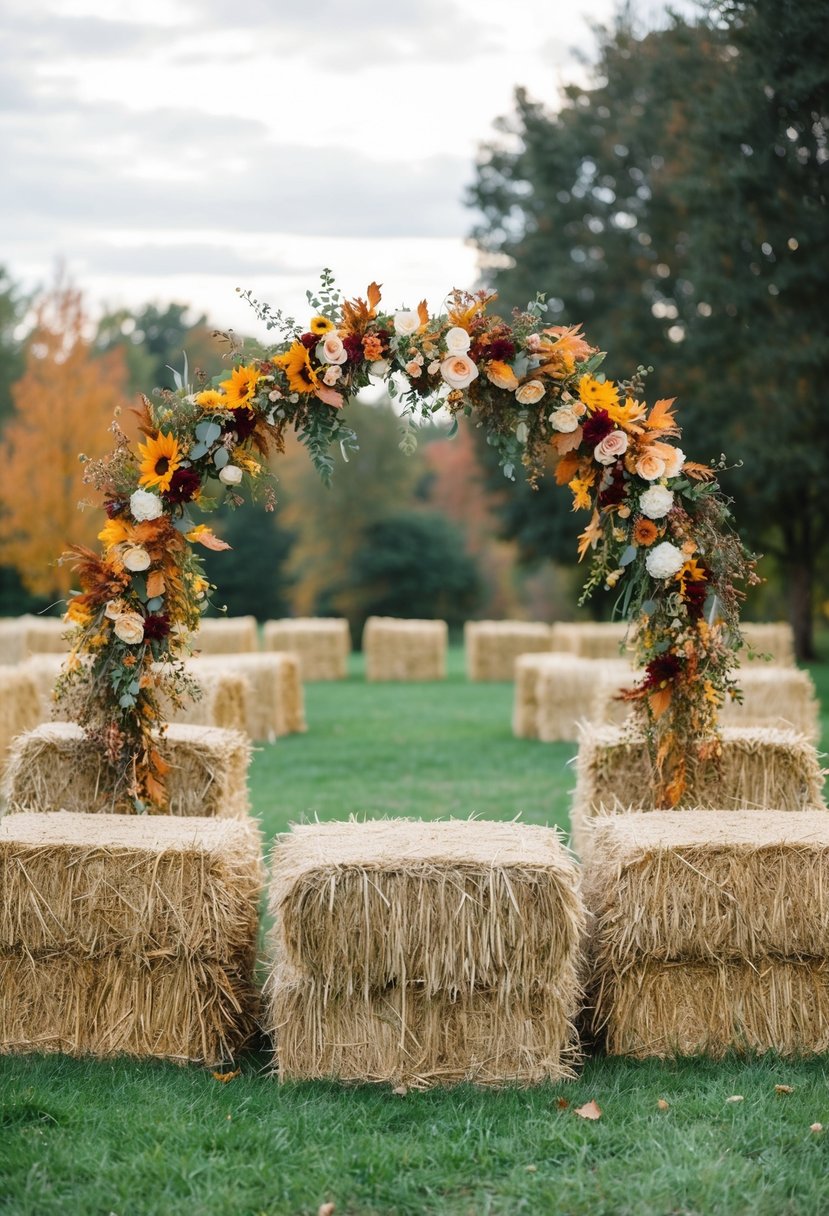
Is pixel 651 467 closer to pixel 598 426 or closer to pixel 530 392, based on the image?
pixel 598 426

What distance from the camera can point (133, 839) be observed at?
461cm

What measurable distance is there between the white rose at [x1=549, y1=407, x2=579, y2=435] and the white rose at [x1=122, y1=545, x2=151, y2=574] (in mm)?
1906

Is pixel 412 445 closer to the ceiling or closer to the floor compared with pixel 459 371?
closer to the floor

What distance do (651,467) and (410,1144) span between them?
300cm

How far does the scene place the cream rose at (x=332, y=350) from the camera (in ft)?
17.3

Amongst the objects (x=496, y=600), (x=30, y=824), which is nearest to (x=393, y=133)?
(x=30, y=824)

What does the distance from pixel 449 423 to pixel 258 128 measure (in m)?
6.48

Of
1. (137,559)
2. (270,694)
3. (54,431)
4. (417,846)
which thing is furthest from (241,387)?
(54,431)

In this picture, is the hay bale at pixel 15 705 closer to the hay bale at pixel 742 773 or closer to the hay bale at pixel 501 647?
the hay bale at pixel 742 773

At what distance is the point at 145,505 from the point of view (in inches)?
214

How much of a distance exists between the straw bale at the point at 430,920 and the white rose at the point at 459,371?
207 centimetres

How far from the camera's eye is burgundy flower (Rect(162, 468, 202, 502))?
5.45m

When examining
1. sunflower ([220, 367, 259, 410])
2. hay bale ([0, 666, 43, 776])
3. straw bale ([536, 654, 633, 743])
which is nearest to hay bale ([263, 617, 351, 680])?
straw bale ([536, 654, 633, 743])

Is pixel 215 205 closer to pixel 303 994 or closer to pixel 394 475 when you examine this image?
pixel 303 994
